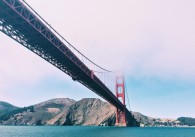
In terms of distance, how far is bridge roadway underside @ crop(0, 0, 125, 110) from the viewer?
2409 cm

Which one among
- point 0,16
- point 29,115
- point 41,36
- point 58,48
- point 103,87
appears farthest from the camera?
point 29,115

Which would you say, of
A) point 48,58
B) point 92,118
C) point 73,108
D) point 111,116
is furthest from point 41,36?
point 73,108

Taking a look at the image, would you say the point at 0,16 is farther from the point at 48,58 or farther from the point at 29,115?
the point at 29,115

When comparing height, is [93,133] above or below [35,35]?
below

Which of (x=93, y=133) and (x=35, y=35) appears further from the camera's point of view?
(x=93, y=133)

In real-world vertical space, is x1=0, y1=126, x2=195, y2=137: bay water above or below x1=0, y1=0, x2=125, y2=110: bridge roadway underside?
below

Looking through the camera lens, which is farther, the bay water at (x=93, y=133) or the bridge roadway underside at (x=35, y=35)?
the bay water at (x=93, y=133)

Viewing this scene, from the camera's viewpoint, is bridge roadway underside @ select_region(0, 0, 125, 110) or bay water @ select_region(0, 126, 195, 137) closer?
bridge roadway underside @ select_region(0, 0, 125, 110)

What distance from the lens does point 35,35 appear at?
98.3 ft

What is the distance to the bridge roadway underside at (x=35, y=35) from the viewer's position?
949 inches

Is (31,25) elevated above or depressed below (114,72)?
below

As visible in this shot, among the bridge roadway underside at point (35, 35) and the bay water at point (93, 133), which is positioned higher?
the bridge roadway underside at point (35, 35)

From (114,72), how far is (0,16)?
231 feet

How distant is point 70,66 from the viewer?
44688 mm
